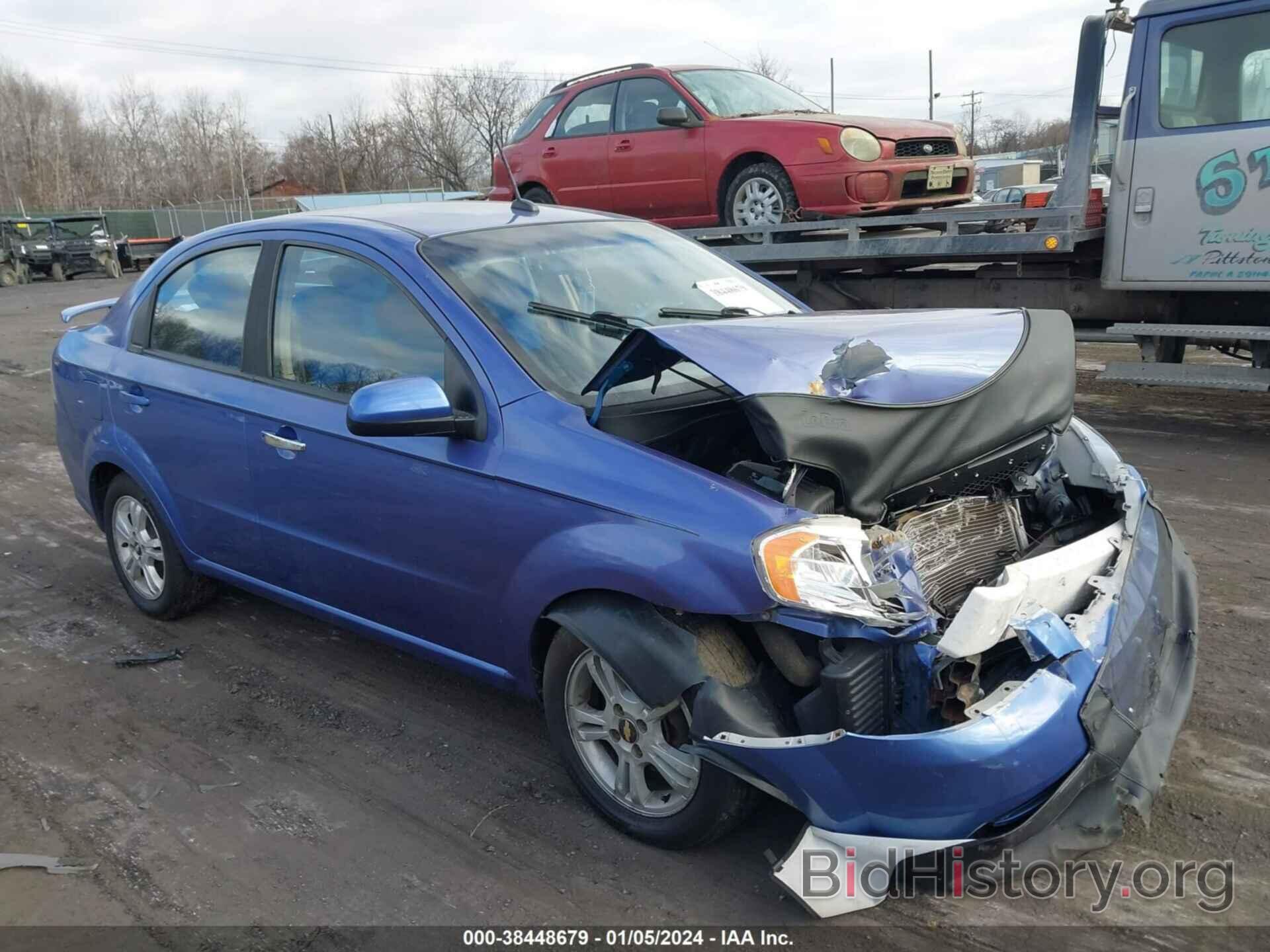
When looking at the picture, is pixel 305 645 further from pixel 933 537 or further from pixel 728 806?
pixel 933 537

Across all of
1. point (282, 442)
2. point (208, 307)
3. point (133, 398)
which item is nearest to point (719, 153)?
point (208, 307)

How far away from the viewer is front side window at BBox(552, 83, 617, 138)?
9469 mm

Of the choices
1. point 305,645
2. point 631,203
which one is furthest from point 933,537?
point 631,203

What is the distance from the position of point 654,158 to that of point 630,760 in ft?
23.3

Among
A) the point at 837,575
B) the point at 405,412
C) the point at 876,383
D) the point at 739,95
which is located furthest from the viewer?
the point at 739,95

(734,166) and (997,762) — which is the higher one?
(734,166)

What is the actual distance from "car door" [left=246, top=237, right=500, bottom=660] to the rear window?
653cm

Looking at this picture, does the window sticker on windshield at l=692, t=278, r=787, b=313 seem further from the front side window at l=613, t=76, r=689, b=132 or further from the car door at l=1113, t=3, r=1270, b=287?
the front side window at l=613, t=76, r=689, b=132

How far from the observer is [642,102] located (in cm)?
920

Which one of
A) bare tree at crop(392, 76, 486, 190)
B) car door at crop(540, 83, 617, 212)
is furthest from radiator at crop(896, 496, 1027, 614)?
bare tree at crop(392, 76, 486, 190)

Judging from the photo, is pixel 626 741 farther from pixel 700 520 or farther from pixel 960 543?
pixel 960 543

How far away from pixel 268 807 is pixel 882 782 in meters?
1.97

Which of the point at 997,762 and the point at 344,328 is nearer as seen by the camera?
the point at 997,762

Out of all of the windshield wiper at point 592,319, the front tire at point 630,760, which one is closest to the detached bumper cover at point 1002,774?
the front tire at point 630,760
